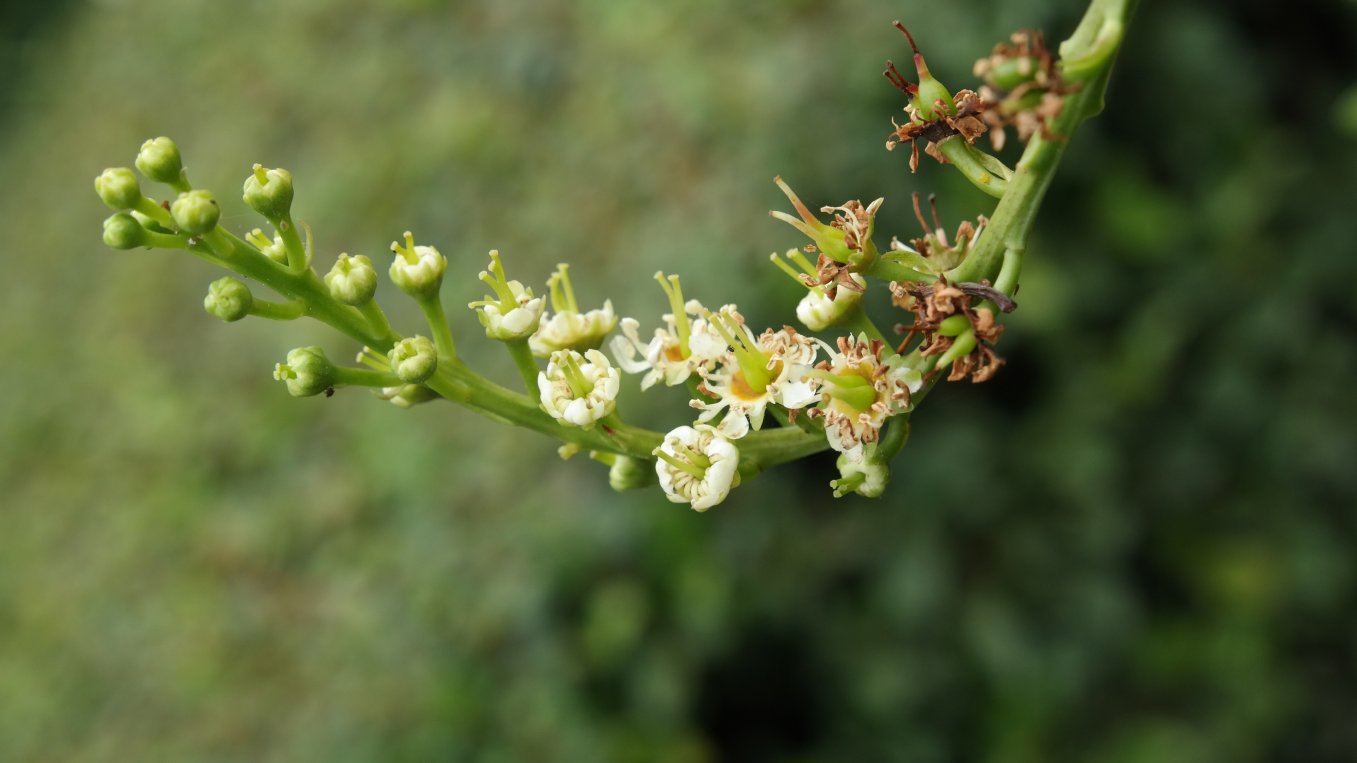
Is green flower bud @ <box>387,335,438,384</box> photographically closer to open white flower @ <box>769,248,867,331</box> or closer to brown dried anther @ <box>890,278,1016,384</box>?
open white flower @ <box>769,248,867,331</box>

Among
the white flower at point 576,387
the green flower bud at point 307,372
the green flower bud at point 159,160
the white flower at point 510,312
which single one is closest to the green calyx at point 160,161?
the green flower bud at point 159,160

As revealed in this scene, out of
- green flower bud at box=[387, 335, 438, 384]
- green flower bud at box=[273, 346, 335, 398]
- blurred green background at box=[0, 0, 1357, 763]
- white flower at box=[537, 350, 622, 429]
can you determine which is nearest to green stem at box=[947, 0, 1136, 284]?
white flower at box=[537, 350, 622, 429]

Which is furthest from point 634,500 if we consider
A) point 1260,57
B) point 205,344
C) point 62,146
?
point 62,146

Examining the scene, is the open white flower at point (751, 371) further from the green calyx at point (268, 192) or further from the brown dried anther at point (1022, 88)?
the green calyx at point (268, 192)

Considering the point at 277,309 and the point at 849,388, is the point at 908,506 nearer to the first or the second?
the point at 849,388

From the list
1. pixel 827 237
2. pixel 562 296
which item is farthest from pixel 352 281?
pixel 827 237
